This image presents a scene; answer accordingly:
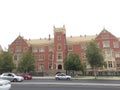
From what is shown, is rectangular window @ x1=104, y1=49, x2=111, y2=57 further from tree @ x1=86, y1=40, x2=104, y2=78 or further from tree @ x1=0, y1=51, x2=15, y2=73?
tree @ x1=0, y1=51, x2=15, y2=73

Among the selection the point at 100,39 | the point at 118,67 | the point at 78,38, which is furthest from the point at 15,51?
the point at 118,67

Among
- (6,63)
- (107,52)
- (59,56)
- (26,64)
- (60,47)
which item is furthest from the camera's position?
(60,47)

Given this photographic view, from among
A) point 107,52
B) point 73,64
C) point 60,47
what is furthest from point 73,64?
point 60,47

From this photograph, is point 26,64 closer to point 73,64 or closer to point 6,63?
point 6,63

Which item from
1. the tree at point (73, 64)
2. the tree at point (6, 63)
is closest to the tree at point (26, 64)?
the tree at point (6, 63)

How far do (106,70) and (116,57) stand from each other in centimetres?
743

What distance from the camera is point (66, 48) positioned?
87000 millimetres

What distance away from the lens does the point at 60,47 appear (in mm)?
84875

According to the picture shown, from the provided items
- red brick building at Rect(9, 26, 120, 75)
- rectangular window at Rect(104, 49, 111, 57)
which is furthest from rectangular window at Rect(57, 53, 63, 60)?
rectangular window at Rect(104, 49, 111, 57)

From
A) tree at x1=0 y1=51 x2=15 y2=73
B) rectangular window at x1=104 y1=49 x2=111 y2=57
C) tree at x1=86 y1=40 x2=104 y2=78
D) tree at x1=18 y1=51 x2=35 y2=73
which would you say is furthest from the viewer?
rectangular window at x1=104 y1=49 x2=111 y2=57

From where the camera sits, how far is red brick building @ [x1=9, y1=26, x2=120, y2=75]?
264 ft

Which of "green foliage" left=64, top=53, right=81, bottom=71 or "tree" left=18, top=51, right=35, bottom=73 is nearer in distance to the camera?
"green foliage" left=64, top=53, right=81, bottom=71

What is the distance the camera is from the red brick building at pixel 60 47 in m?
80.4
